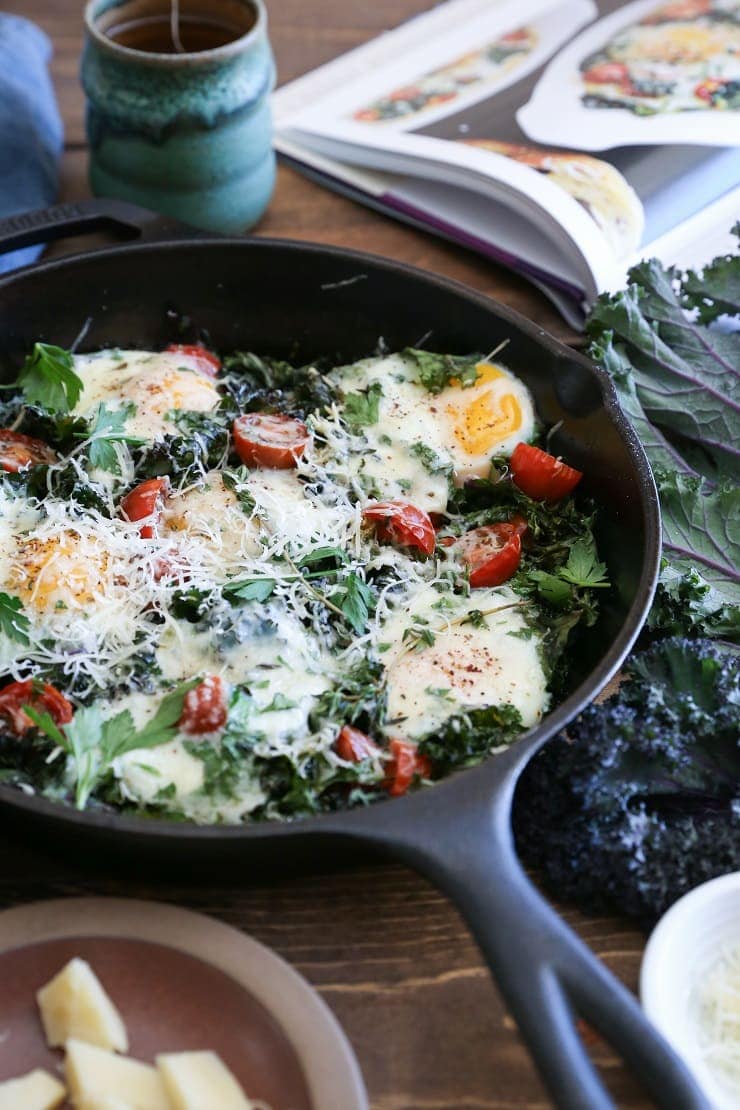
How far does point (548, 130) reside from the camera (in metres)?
4.08

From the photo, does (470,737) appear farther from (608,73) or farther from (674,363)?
(608,73)

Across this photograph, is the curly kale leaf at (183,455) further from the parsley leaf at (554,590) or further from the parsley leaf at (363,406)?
the parsley leaf at (554,590)

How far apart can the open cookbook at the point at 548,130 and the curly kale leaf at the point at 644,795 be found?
164 centimetres

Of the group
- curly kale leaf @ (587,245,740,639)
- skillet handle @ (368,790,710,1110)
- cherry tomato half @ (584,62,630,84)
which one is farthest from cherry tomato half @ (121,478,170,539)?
cherry tomato half @ (584,62,630,84)

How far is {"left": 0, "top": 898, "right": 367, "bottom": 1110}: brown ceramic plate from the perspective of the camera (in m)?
2.00

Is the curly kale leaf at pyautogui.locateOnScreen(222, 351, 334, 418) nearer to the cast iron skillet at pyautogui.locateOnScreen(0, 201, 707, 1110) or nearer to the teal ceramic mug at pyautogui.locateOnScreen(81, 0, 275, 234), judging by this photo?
the cast iron skillet at pyautogui.locateOnScreen(0, 201, 707, 1110)

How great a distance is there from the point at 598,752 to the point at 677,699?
0.27 meters

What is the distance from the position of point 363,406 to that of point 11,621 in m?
1.12

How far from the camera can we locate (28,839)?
232cm

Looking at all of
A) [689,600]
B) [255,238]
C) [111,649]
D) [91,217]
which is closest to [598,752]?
[689,600]

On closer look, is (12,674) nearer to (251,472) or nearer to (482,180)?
(251,472)

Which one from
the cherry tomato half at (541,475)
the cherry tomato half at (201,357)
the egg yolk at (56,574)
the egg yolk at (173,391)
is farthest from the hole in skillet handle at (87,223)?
the cherry tomato half at (541,475)

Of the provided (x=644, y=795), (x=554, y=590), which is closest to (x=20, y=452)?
(x=554, y=590)

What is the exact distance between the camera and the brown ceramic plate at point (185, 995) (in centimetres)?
200
